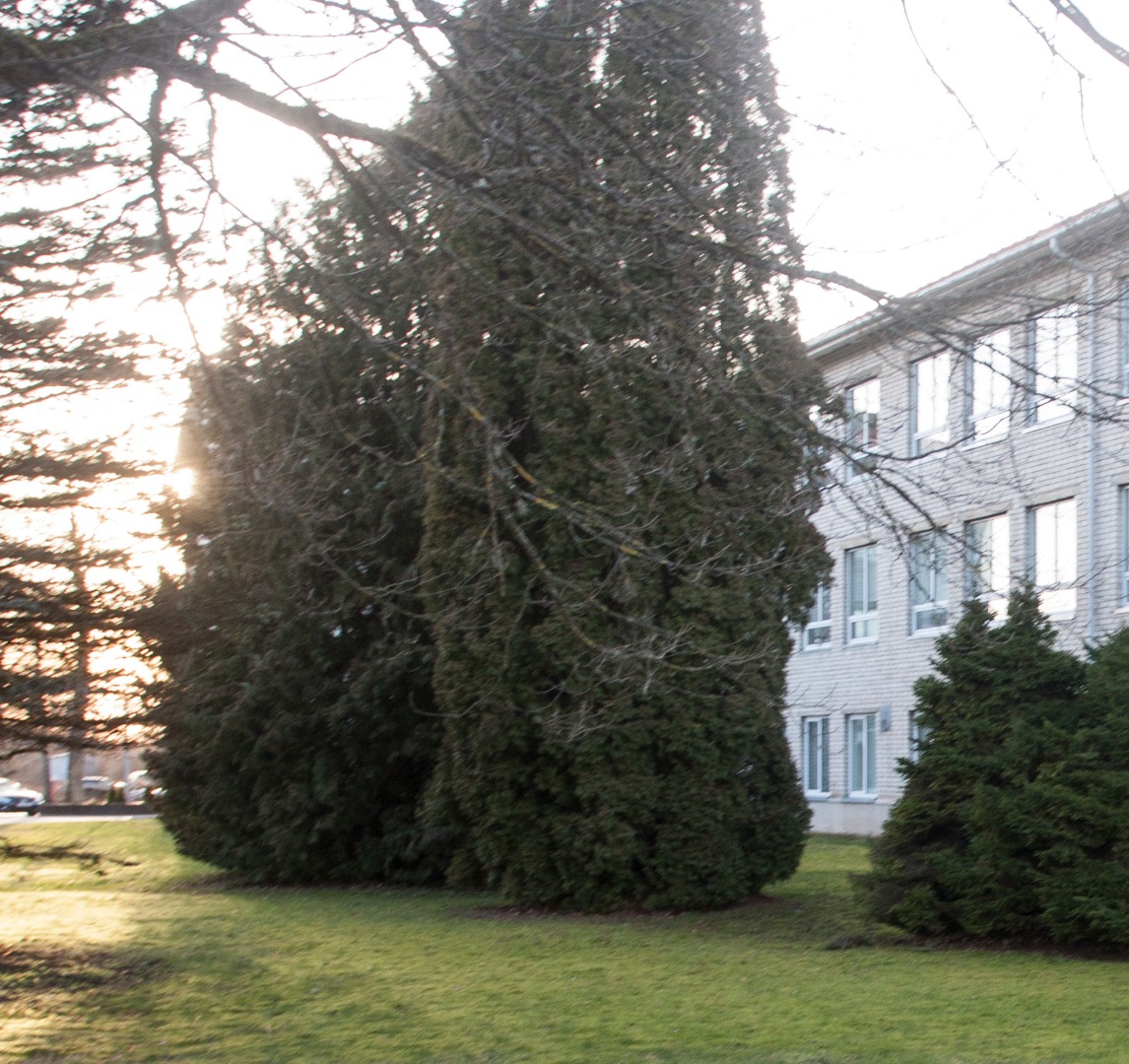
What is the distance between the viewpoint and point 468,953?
42.3 ft

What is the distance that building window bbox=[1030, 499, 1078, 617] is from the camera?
23203mm

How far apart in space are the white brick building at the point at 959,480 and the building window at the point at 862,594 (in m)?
0.04

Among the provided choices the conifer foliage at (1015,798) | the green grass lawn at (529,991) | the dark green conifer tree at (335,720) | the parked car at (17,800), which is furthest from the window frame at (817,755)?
the parked car at (17,800)

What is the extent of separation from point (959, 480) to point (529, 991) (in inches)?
481

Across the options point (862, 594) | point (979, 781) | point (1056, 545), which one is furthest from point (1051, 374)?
point (862, 594)

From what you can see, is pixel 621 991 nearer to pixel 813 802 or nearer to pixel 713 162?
pixel 713 162

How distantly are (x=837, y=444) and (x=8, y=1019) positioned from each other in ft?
20.7

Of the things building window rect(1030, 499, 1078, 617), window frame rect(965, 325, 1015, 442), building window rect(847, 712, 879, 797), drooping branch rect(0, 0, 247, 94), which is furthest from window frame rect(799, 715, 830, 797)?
drooping branch rect(0, 0, 247, 94)

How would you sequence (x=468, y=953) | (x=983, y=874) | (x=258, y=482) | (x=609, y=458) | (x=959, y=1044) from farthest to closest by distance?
(x=609, y=458) < (x=468, y=953) < (x=983, y=874) < (x=258, y=482) < (x=959, y=1044)

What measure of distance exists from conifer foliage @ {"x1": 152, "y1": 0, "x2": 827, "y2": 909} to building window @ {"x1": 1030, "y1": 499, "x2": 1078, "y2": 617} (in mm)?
8448

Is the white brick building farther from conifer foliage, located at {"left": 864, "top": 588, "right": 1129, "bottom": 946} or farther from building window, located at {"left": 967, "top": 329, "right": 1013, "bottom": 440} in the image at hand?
conifer foliage, located at {"left": 864, "top": 588, "right": 1129, "bottom": 946}

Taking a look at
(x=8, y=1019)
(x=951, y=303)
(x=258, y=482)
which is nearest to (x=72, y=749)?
(x=8, y=1019)

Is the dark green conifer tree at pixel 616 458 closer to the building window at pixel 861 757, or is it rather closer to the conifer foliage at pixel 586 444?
the conifer foliage at pixel 586 444

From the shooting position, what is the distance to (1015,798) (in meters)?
11.9
